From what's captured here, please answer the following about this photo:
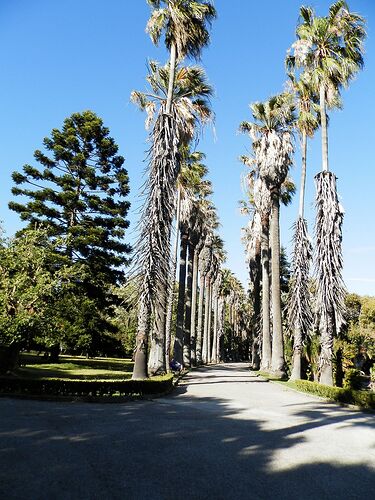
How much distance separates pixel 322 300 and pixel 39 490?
1459cm

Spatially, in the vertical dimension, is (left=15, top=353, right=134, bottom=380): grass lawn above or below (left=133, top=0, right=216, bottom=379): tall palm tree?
below

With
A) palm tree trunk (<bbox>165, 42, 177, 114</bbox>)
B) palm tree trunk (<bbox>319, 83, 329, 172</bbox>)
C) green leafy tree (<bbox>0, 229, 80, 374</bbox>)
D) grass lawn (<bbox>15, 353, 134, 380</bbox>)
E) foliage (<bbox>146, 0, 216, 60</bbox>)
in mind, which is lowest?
grass lawn (<bbox>15, 353, 134, 380</bbox>)

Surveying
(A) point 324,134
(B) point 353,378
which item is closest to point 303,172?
(A) point 324,134

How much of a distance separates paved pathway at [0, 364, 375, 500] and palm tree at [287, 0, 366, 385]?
227 inches

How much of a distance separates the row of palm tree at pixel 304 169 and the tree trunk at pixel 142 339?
7.69 metres

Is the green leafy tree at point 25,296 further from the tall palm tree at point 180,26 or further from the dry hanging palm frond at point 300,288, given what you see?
the dry hanging palm frond at point 300,288

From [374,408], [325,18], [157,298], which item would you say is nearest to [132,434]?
[157,298]

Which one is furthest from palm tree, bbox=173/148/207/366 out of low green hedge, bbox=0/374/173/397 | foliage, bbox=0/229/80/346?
low green hedge, bbox=0/374/173/397

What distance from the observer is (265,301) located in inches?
1051

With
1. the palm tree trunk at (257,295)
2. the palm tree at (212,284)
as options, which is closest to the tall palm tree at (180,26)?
the palm tree trunk at (257,295)

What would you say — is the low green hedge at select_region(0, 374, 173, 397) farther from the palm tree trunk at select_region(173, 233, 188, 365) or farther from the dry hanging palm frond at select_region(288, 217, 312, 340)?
the palm tree trunk at select_region(173, 233, 188, 365)

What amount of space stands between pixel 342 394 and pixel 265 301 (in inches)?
484

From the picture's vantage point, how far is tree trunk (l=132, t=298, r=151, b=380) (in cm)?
1537

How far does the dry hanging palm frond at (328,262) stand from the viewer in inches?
667
